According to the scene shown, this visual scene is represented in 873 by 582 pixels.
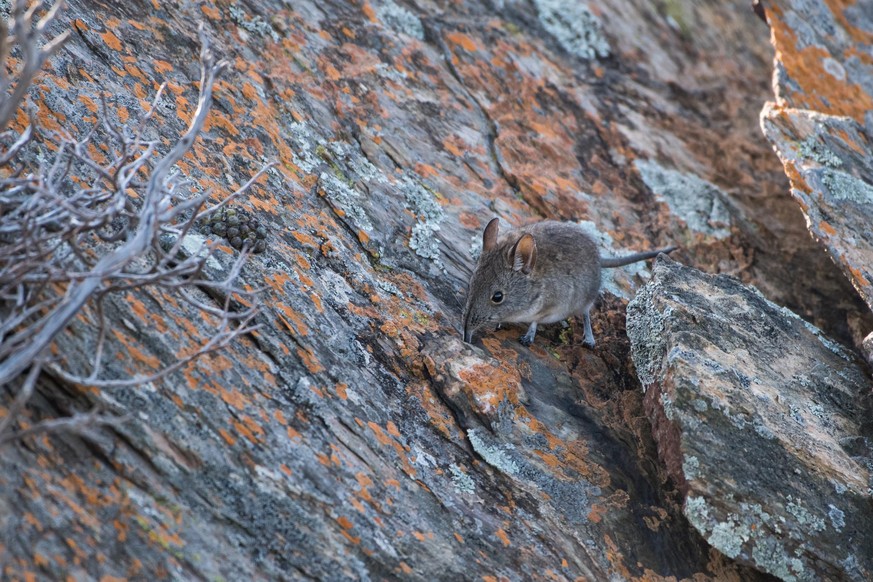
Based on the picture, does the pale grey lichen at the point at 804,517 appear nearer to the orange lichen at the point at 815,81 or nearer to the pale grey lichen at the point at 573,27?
the orange lichen at the point at 815,81

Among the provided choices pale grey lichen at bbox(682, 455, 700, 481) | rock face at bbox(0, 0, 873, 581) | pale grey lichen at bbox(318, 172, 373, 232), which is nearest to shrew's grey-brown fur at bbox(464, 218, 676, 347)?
rock face at bbox(0, 0, 873, 581)

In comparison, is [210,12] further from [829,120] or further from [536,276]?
[829,120]

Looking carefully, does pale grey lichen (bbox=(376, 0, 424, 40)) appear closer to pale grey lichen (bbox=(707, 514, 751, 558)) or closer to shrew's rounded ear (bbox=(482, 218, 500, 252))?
shrew's rounded ear (bbox=(482, 218, 500, 252))

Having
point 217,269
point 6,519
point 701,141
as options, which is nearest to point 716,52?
point 701,141

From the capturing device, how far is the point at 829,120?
7.79 meters

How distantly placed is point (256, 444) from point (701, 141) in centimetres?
696

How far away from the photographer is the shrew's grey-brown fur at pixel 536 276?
6.68 meters

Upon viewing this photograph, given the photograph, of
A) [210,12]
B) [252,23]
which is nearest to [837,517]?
[252,23]

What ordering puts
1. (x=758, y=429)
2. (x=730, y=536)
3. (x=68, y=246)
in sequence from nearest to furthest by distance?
(x=68, y=246) → (x=730, y=536) → (x=758, y=429)

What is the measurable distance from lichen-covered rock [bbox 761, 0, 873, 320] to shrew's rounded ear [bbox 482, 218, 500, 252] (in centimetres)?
273

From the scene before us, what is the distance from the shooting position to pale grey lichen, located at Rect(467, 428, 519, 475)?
17.6 ft

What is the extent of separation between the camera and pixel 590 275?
7059mm

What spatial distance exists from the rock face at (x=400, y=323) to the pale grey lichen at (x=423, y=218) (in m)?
0.03

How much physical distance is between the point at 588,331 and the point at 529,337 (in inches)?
20.8
